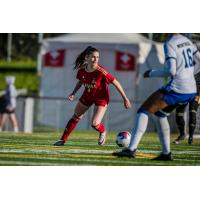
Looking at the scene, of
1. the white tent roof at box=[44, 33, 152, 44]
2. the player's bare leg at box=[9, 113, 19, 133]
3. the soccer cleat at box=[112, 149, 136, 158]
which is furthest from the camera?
the player's bare leg at box=[9, 113, 19, 133]

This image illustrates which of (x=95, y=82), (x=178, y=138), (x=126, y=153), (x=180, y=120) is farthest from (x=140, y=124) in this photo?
(x=180, y=120)

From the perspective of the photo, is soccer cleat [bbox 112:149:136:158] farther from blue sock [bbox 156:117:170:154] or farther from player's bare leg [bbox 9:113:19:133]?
player's bare leg [bbox 9:113:19:133]

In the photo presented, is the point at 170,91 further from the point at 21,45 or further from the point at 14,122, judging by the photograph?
the point at 21,45

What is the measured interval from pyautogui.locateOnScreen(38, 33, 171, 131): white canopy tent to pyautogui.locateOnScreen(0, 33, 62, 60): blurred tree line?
530 cm

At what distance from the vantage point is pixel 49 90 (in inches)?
672

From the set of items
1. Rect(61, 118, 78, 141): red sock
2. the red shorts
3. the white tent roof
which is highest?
the white tent roof

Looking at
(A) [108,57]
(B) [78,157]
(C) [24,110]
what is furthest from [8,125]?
(B) [78,157]

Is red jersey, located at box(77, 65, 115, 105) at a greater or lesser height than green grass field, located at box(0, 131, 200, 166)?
greater

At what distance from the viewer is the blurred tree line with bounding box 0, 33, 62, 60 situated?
25.2 m

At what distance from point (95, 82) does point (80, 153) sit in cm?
101

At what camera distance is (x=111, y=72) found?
1517 centimetres

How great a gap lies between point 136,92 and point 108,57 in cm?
93

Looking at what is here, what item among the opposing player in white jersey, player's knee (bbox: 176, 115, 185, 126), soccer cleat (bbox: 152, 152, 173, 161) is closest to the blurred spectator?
player's knee (bbox: 176, 115, 185, 126)
